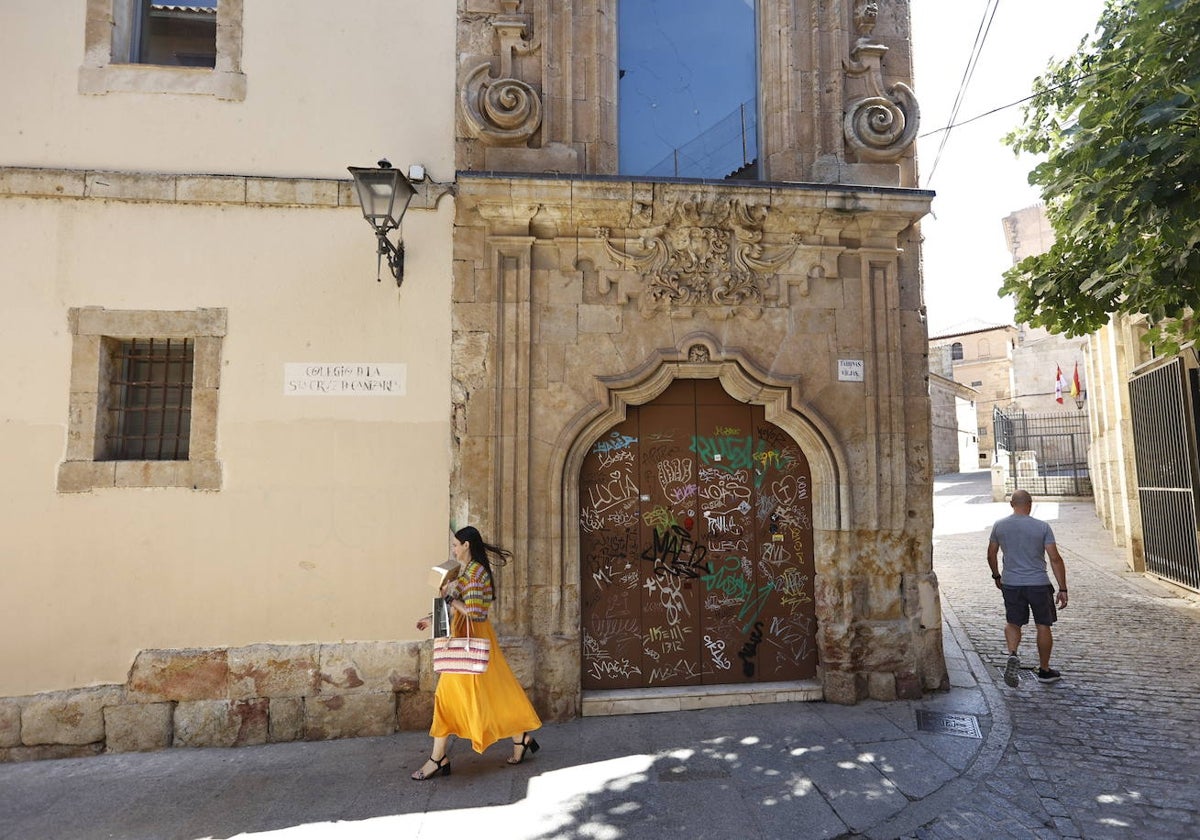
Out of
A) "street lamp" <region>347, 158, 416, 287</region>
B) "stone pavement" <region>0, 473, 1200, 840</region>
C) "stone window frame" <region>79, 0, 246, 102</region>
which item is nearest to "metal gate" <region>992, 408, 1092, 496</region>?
"stone pavement" <region>0, 473, 1200, 840</region>

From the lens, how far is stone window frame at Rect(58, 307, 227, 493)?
4805 mm

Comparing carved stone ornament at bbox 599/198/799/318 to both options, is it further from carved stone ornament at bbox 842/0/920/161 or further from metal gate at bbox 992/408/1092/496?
→ metal gate at bbox 992/408/1092/496

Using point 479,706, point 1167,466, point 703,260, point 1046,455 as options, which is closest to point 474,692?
point 479,706

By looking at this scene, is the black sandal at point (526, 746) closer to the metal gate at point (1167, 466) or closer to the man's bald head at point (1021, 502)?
the man's bald head at point (1021, 502)

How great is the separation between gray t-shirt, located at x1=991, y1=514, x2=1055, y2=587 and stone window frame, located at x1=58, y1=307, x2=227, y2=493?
6.08 meters

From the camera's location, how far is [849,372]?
5434mm

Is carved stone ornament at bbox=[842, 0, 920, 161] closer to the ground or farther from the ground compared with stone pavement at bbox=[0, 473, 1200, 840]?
farther from the ground

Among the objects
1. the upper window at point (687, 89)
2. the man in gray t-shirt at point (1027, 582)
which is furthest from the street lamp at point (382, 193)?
the man in gray t-shirt at point (1027, 582)

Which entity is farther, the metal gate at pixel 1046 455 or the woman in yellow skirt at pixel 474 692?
the metal gate at pixel 1046 455

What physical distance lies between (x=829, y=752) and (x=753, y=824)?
1.05 m

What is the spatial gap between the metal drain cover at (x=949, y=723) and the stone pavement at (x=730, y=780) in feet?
0.06

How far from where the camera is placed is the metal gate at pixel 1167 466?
842cm

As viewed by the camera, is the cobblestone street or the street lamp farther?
the street lamp

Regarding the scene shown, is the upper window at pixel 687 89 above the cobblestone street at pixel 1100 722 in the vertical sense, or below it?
above
